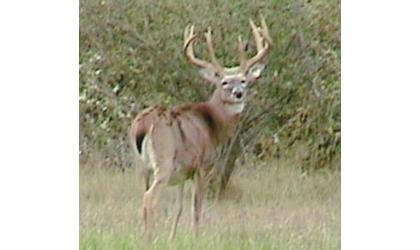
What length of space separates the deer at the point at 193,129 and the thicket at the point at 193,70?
0.03 meters

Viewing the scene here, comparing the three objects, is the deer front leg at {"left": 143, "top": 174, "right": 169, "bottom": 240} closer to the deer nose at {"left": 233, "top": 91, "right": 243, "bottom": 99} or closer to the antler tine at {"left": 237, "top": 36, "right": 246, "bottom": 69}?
the deer nose at {"left": 233, "top": 91, "right": 243, "bottom": 99}

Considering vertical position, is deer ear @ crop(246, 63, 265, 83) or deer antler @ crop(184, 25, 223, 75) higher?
deer antler @ crop(184, 25, 223, 75)

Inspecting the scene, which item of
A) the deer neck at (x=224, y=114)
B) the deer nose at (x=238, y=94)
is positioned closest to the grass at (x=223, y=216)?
the deer neck at (x=224, y=114)

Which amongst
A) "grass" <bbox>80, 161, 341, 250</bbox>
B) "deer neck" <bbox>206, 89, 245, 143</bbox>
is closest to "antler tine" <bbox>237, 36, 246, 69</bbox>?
"deer neck" <bbox>206, 89, 245, 143</bbox>

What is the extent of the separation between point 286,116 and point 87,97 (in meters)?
0.65

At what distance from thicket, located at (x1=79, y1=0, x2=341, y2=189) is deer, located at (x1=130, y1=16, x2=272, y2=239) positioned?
26mm

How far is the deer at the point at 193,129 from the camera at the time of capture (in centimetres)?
970

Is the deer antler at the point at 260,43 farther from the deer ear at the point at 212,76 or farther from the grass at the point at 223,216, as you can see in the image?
the grass at the point at 223,216

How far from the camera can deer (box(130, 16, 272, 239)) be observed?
970cm

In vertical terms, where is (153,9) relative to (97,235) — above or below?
above

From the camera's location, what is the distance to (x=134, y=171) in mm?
9711
